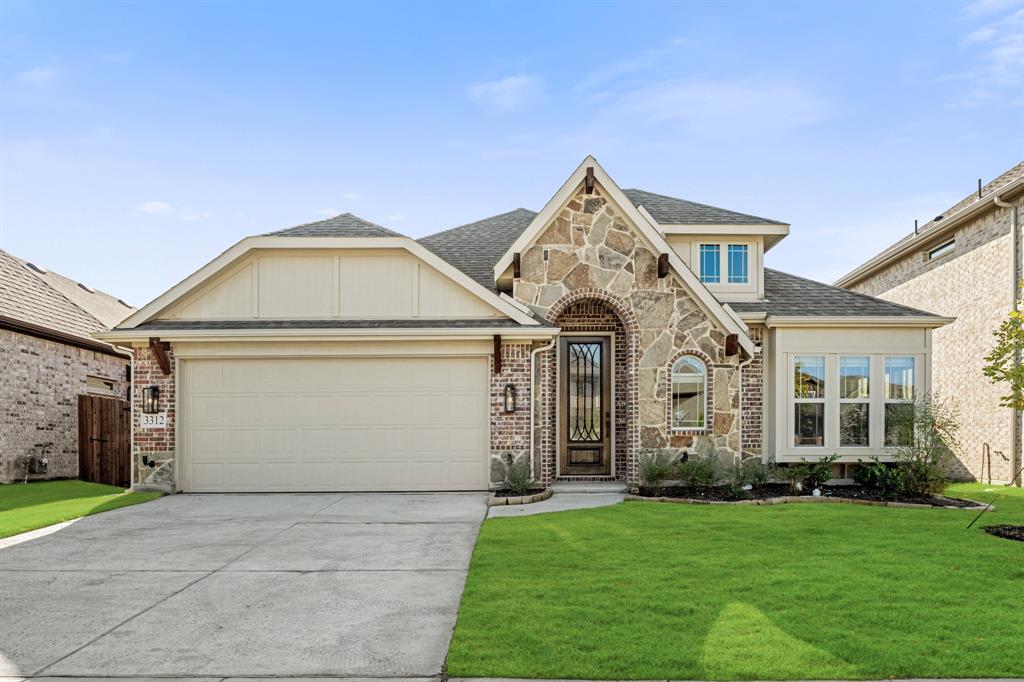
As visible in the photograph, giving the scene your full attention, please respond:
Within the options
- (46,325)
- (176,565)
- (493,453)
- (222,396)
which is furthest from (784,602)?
(46,325)

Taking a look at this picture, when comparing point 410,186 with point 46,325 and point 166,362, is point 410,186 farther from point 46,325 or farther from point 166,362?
point 46,325

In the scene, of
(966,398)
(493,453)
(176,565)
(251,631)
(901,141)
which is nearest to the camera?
(251,631)

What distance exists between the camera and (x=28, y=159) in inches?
647

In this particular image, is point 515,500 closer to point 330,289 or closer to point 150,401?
point 330,289

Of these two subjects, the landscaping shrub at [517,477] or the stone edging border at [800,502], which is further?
the landscaping shrub at [517,477]

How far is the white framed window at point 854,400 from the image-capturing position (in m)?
13.6

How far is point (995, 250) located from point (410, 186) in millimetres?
14282

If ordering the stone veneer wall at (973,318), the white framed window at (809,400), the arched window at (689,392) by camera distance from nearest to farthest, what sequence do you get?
the arched window at (689,392)
the white framed window at (809,400)
the stone veneer wall at (973,318)

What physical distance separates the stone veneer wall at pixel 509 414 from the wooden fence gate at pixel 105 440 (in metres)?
7.34

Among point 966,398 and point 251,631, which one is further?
point 966,398

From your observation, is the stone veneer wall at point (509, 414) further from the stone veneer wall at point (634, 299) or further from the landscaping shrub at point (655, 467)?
the landscaping shrub at point (655, 467)

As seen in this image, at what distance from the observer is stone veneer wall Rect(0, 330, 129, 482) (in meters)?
15.2

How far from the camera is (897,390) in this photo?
45.0ft

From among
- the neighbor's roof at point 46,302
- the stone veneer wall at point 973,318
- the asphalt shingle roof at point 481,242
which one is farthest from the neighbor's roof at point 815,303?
the neighbor's roof at point 46,302
